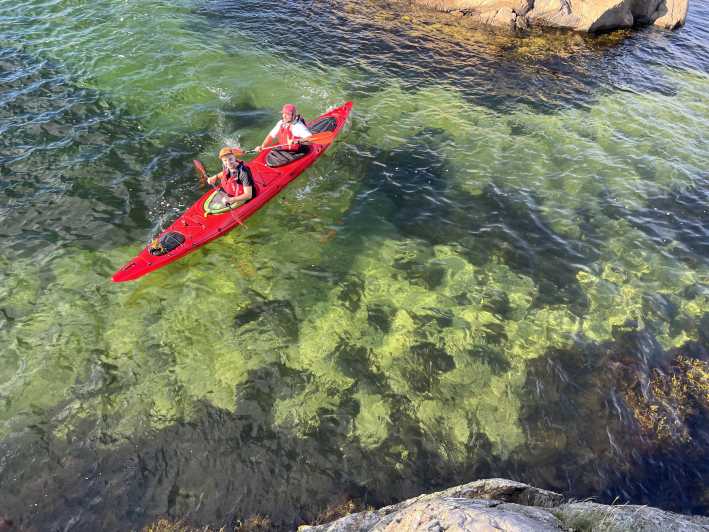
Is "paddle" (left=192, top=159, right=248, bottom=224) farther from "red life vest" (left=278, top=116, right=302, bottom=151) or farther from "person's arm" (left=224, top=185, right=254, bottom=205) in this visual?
"red life vest" (left=278, top=116, right=302, bottom=151)

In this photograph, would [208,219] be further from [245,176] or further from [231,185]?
[245,176]

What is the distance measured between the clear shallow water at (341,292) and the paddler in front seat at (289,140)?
88cm

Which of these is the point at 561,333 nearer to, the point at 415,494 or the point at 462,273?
the point at 462,273

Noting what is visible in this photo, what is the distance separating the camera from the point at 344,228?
1177 cm

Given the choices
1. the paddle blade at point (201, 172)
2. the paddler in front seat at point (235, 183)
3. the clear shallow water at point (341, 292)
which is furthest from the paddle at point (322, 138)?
the paddle blade at point (201, 172)

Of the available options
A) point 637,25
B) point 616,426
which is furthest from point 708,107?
point 616,426

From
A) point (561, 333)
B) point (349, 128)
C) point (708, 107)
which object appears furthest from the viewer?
point (708, 107)

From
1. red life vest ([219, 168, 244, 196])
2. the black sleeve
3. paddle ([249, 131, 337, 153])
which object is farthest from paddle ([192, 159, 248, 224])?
paddle ([249, 131, 337, 153])

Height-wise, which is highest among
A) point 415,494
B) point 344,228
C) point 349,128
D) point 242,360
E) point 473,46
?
point 473,46

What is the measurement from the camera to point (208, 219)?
10938mm

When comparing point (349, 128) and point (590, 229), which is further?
point (349, 128)

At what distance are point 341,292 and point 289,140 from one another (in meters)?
5.07

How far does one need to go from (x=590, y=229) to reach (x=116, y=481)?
12.3m

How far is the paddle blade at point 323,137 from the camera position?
529 inches
